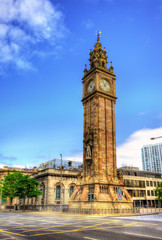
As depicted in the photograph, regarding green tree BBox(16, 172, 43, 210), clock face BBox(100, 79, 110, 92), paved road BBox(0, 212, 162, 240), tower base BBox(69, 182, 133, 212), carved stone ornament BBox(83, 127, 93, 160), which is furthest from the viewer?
green tree BBox(16, 172, 43, 210)

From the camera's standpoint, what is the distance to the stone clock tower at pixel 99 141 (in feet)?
136

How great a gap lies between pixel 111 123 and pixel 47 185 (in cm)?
2654

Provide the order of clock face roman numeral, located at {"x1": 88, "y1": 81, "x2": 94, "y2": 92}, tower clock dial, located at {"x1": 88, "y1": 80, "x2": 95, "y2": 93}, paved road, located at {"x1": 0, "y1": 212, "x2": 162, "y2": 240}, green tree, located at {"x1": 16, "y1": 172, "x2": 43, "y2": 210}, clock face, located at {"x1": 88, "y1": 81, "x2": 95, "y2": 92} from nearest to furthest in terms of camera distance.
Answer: paved road, located at {"x1": 0, "y1": 212, "x2": 162, "y2": 240}
tower clock dial, located at {"x1": 88, "y1": 80, "x2": 95, "y2": 93}
clock face, located at {"x1": 88, "y1": 81, "x2": 95, "y2": 92}
clock face roman numeral, located at {"x1": 88, "y1": 81, "x2": 94, "y2": 92}
green tree, located at {"x1": 16, "y1": 172, "x2": 43, "y2": 210}

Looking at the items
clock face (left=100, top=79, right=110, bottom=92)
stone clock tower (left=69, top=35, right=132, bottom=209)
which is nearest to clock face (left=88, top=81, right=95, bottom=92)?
stone clock tower (left=69, top=35, right=132, bottom=209)

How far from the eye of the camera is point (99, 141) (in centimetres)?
4603

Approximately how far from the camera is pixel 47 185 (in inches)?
2373

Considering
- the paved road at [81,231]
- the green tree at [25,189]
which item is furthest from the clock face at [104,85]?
the paved road at [81,231]

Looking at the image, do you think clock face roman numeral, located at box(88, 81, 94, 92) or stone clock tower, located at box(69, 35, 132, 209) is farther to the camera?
clock face roman numeral, located at box(88, 81, 94, 92)

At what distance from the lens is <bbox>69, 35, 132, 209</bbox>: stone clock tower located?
136 feet

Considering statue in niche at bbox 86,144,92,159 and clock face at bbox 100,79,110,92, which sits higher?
clock face at bbox 100,79,110,92

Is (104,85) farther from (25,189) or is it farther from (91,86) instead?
(25,189)

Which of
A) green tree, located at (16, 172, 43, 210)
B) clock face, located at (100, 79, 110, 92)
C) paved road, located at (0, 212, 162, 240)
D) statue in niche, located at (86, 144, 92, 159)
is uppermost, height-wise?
clock face, located at (100, 79, 110, 92)

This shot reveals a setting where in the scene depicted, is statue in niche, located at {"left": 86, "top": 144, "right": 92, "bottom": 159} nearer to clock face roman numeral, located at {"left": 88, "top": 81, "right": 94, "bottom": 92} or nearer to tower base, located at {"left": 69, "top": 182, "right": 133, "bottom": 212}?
tower base, located at {"left": 69, "top": 182, "right": 133, "bottom": 212}

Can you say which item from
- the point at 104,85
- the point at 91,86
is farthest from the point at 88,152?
the point at 104,85
